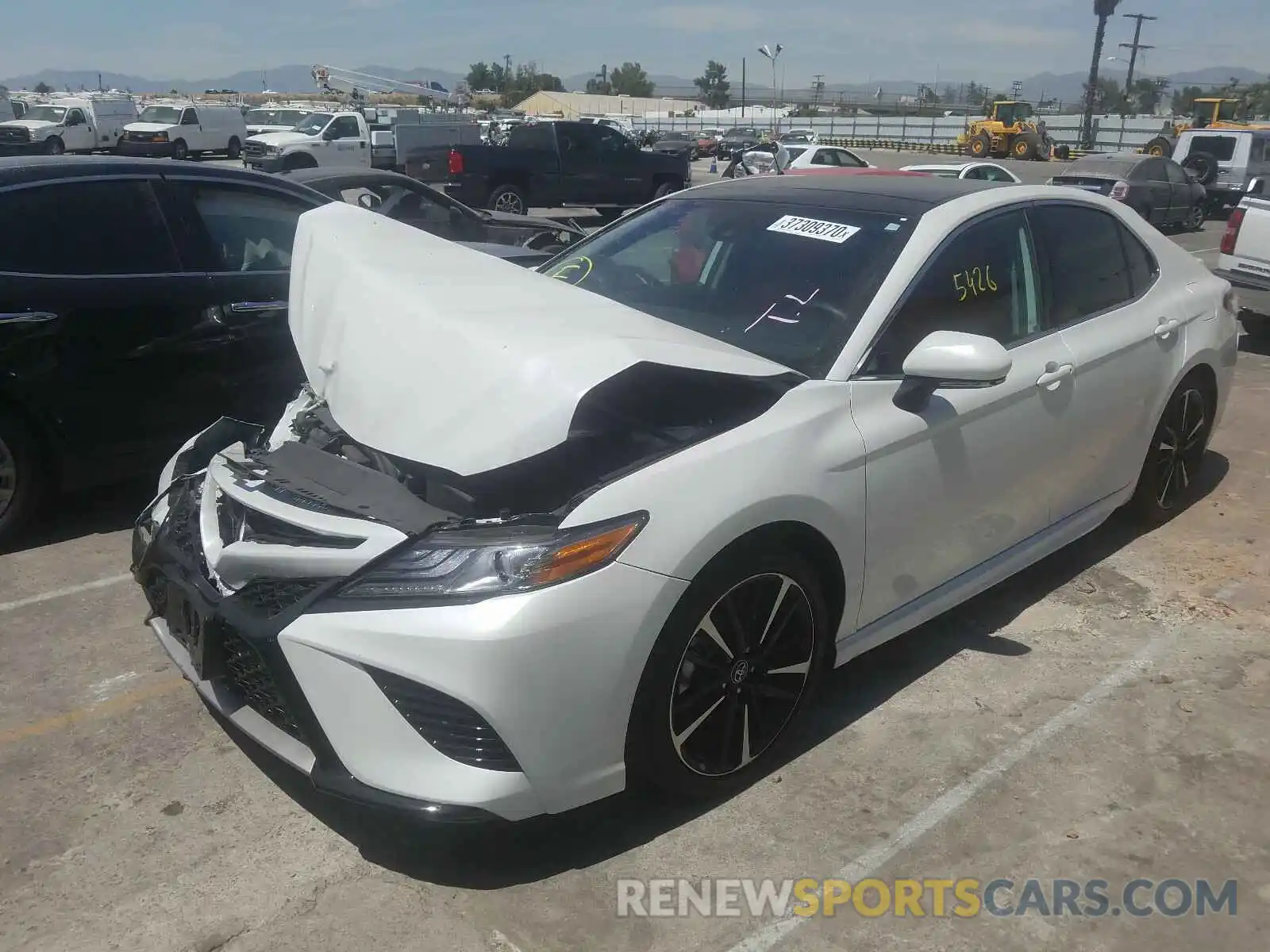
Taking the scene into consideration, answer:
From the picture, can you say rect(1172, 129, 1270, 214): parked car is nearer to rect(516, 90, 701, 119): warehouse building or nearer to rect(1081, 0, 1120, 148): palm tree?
rect(1081, 0, 1120, 148): palm tree

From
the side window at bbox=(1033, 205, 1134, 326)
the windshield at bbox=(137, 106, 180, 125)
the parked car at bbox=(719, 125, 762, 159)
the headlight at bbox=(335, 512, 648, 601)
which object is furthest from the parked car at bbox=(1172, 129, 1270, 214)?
the windshield at bbox=(137, 106, 180, 125)

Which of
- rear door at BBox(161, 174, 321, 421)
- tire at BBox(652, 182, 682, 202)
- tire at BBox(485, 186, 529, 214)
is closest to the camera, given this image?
rear door at BBox(161, 174, 321, 421)

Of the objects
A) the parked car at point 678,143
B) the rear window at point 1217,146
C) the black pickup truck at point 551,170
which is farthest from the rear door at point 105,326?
the parked car at point 678,143

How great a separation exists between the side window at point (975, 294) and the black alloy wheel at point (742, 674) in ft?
2.65

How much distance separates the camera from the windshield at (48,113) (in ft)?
112

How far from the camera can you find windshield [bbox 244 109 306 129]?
112ft

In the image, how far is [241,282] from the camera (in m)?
5.15


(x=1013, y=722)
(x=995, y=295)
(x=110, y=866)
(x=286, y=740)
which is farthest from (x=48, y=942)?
(x=995, y=295)

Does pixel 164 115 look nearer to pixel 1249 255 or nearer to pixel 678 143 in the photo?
pixel 678 143

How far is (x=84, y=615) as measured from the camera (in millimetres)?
4098

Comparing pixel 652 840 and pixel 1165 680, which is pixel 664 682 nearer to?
pixel 652 840

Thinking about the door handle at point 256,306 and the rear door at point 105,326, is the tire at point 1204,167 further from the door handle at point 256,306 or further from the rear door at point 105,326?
the rear door at point 105,326

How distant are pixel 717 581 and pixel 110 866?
173cm

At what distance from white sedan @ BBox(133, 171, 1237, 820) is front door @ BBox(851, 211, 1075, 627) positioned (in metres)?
0.01
